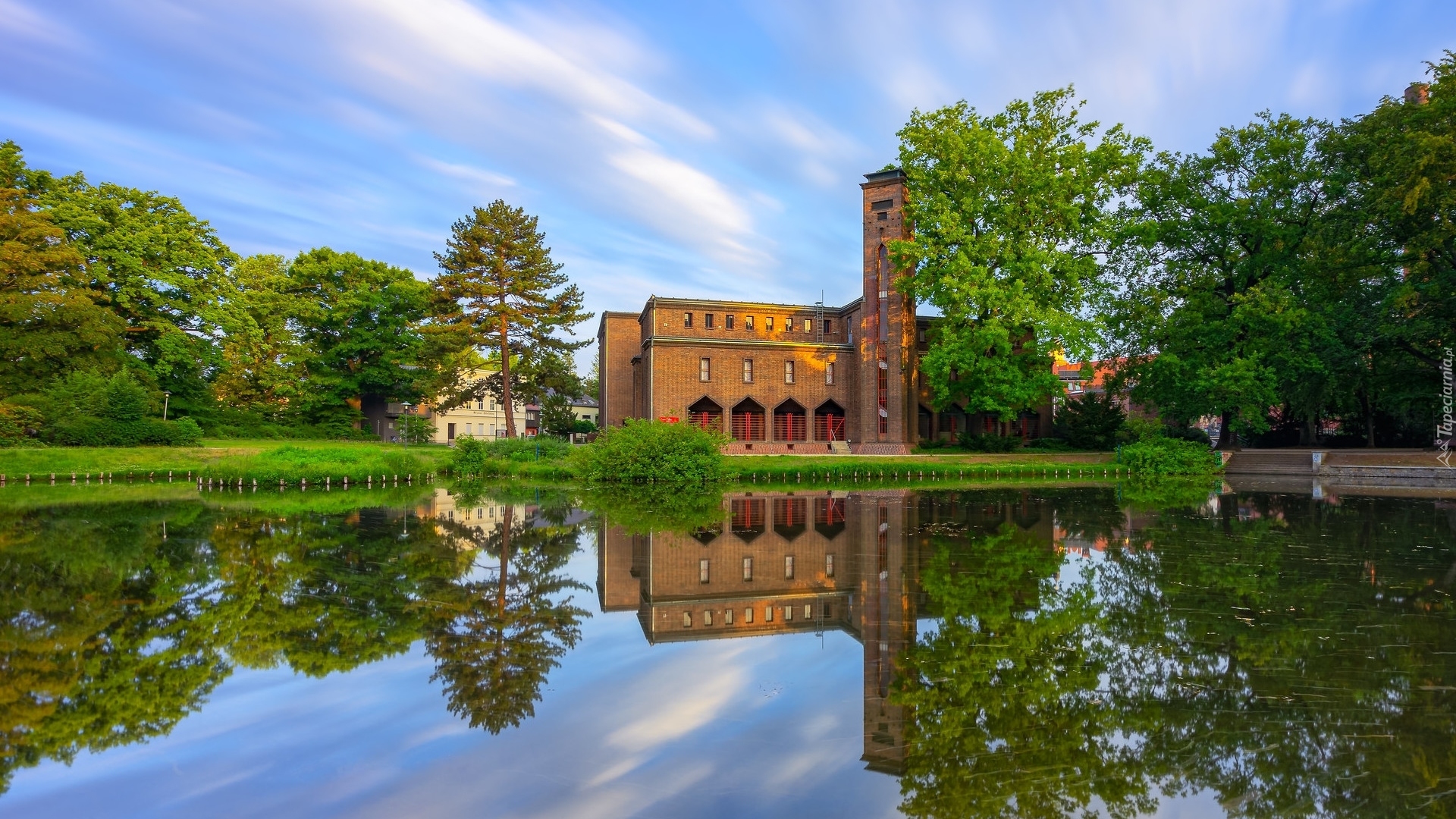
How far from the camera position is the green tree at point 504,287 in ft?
143

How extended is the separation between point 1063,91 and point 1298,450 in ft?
72.8

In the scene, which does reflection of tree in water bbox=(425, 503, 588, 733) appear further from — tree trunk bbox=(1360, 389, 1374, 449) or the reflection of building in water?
tree trunk bbox=(1360, 389, 1374, 449)

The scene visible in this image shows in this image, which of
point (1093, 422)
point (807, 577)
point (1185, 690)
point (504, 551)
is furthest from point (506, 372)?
point (1185, 690)

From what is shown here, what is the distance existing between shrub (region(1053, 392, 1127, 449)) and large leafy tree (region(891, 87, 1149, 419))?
6769mm

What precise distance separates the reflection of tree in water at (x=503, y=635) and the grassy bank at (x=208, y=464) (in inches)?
704

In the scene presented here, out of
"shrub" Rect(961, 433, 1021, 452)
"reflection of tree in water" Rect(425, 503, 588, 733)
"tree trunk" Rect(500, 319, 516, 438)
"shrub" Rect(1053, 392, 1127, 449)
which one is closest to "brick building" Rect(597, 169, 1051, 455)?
"shrub" Rect(961, 433, 1021, 452)

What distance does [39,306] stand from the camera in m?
35.7

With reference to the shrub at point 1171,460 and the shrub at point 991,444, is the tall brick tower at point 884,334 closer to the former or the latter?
the shrub at point 991,444

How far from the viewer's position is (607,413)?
5059 cm

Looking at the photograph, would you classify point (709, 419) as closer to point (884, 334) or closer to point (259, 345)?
point (884, 334)

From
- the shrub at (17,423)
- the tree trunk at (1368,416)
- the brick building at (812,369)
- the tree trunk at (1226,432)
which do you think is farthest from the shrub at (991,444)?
the shrub at (17,423)

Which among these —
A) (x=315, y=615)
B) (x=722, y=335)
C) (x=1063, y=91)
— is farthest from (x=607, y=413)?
(x=315, y=615)

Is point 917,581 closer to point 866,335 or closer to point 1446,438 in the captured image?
point 866,335

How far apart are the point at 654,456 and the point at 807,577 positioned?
16.5m
